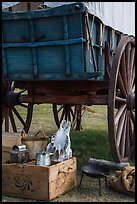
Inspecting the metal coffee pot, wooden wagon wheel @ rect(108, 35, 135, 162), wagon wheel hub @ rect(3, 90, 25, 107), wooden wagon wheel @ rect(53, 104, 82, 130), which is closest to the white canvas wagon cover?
wooden wagon wheel @ rect(108, 35, 135, 162)

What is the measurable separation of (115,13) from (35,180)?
239cm

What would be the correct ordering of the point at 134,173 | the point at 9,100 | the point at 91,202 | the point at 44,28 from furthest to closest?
the point at 9,100
the point at 44,28
the point at 134,173
the point at 91,202

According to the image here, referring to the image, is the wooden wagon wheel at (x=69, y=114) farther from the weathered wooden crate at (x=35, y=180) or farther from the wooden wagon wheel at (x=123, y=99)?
the weathered wooden crate at (x=35, y=180)

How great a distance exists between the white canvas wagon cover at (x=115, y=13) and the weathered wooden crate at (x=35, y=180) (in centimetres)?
168

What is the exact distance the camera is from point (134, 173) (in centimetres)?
396

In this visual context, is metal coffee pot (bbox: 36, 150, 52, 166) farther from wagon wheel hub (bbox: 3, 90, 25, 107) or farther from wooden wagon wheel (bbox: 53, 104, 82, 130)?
wooden wagon wheel (bbox: 53, 104, 82, 130)

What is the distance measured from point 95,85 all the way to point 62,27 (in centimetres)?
104

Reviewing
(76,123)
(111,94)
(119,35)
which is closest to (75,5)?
(111,94)

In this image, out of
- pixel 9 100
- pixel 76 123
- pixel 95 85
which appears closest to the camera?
pixel 95 85

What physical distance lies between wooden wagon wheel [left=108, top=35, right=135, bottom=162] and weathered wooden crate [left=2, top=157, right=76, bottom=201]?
0.69m

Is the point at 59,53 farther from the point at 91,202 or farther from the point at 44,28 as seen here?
the point at 91,202

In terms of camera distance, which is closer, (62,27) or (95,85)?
(62,27)

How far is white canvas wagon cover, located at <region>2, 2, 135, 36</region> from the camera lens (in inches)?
166

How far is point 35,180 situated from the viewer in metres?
3.77
